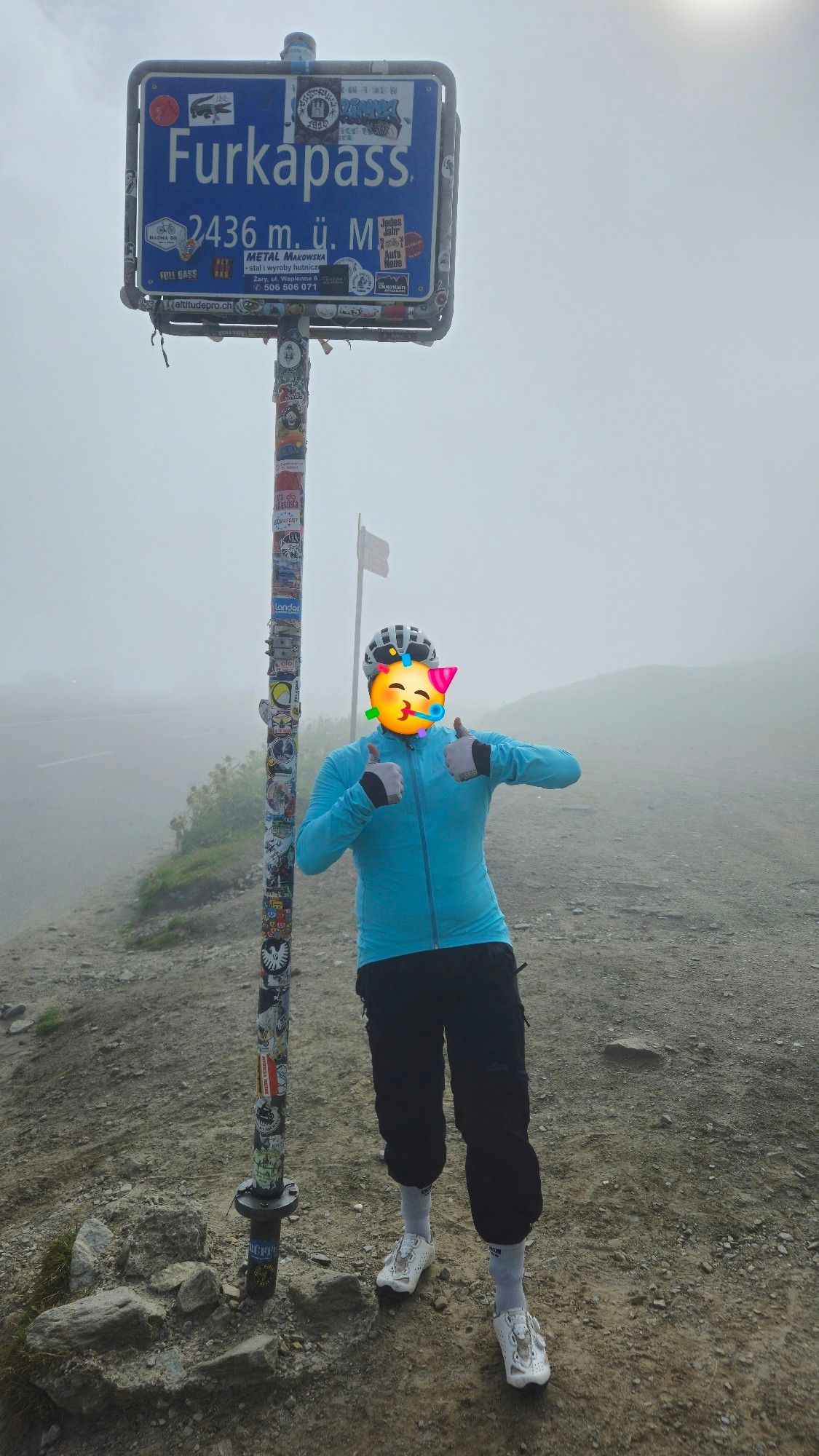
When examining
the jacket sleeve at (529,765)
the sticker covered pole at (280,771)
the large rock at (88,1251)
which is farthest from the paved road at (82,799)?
the jacket sleeve at (529,765)

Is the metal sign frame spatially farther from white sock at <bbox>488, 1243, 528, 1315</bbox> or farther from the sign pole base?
white sock at <bbox>488, 1243, 528, 1315</bbox>

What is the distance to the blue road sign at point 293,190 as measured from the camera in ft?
8.84

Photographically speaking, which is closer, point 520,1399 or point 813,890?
point 520,1399

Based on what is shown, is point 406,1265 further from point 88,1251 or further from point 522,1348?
point 88,1251

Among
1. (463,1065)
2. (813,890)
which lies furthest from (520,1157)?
(813,890)

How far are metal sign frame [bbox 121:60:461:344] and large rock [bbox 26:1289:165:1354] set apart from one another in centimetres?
332

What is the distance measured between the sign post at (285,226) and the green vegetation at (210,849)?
19.9ft

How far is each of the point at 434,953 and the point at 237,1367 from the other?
1.42 meters

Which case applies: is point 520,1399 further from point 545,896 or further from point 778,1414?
point 545,896

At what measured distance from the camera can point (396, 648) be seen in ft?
9.38

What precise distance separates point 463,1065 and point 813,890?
7214 millimetres

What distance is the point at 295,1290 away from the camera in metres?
2.88

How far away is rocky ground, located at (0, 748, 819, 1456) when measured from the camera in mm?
2453
